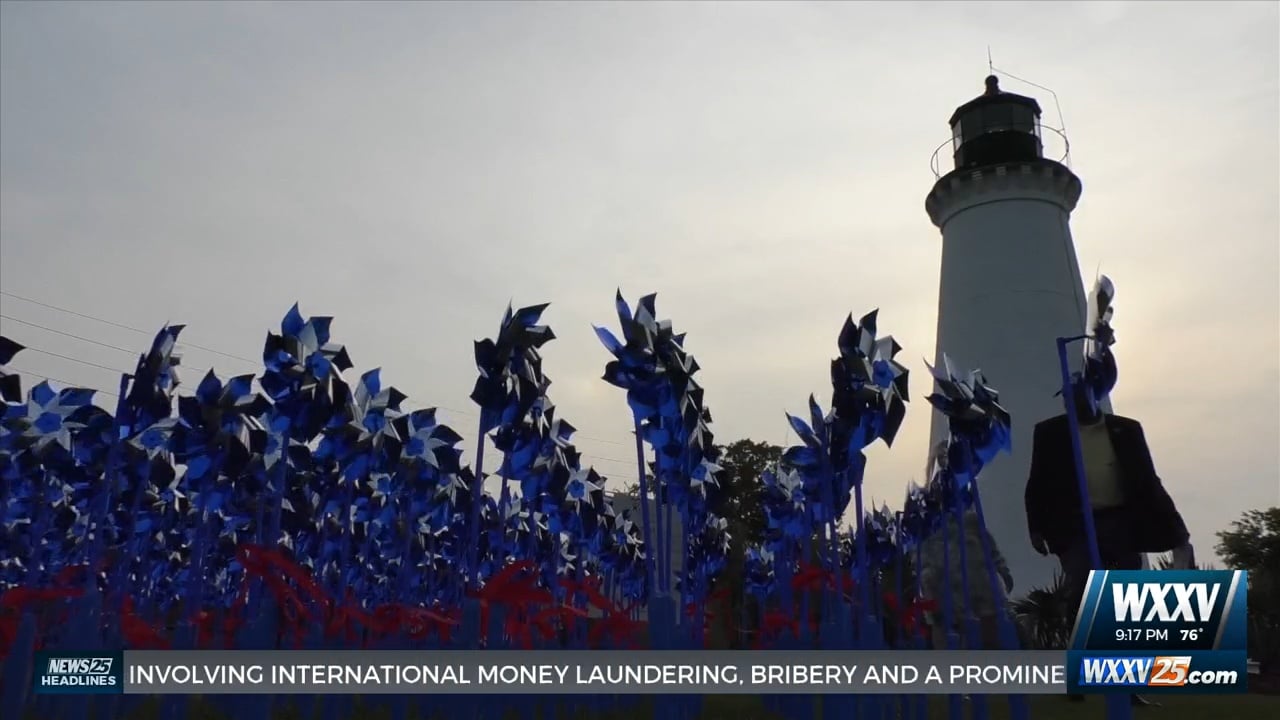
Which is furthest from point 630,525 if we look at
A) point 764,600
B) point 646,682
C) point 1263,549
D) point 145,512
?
point 1263,549

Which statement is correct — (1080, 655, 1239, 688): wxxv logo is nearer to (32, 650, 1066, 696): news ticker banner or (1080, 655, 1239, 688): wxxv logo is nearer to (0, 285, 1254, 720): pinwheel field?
(32, 650, 1066, 696): news ticker banner

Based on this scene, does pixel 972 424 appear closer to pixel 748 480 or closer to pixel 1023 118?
pixel 1023 118

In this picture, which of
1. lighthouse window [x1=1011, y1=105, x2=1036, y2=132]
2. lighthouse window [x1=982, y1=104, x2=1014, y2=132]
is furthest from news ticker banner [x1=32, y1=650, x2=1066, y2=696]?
lighthouse window [x1=1011, y1=105, x2=1036, y2=132]

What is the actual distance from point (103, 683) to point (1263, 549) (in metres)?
43.6

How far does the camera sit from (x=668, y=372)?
14.4m

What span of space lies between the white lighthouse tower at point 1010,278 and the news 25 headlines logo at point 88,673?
25064 millimetres

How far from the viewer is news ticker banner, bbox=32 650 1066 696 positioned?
9969 mm

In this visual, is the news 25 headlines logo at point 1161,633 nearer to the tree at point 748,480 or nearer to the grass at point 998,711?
the grass at point 998,711

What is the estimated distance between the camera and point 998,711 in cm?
1931

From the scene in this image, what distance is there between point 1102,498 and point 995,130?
20.0m

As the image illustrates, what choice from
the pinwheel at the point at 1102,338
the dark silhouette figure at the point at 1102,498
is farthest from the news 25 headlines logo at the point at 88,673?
the dark silhouette figure at the point at 1102,498

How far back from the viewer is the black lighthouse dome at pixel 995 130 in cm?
3238

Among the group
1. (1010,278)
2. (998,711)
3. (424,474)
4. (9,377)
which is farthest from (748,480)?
(9,377)

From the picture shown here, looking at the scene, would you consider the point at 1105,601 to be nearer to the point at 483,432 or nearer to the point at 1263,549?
the point at 483,432
